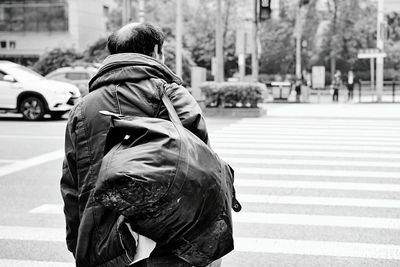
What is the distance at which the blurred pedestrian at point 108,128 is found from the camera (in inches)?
87.2

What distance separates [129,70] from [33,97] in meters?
16.5

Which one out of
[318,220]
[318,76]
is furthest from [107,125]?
[318,76]

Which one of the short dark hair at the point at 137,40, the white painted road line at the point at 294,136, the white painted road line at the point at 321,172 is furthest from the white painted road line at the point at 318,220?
the white painted road line at the point at 294,136

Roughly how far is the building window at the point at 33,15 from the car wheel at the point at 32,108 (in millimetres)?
34643

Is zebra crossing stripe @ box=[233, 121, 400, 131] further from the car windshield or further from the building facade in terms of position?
the building facade

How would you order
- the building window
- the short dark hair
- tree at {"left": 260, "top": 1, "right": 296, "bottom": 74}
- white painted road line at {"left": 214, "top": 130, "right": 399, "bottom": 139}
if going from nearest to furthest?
the short dark hair, white painted road line at {"left": 214, "top": 130, "right": 399, "bottom": 139}, the building window, tree at {"left": 260, "top": 1, "right": 296, "bottom": 74}

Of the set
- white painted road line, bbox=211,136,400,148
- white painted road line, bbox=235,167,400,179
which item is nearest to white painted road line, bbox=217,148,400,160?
white painted road line, bbox=211,136,400,148

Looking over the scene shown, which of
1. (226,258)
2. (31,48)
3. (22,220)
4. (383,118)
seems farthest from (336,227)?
(31,48)

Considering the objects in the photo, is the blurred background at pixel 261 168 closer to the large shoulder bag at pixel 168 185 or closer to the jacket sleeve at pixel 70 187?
the jacket sleeve at pixel 70 187

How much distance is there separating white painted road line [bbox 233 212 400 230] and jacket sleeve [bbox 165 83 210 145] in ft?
13.4

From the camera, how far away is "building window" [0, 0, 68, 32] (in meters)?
51.1

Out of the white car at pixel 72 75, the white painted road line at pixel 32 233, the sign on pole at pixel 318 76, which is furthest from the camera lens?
the sign on pole at pixel 318 76

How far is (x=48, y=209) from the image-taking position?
6.89 m

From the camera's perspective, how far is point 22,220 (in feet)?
21.0
